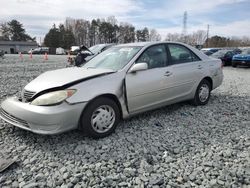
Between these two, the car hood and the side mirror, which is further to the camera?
the side mirror

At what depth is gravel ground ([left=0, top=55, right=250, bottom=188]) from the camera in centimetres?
253

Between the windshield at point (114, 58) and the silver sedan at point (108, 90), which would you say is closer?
the silver sedan at point (108, 90)

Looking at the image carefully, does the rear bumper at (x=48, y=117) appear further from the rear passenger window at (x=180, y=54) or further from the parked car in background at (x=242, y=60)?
the parked car in background at (x=242, y=60)

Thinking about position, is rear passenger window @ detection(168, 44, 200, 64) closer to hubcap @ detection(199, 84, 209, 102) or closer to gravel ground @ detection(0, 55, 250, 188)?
hubcap @ detection(199, 84, 209, 102)

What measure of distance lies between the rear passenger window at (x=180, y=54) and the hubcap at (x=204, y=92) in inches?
26.3

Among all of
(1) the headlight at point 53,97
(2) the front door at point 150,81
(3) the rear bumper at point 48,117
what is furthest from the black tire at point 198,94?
(1) the headlight at point 53,97

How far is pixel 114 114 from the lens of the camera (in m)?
3.56

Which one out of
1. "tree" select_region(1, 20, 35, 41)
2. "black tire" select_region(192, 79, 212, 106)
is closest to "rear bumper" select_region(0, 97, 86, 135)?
"black tire" select_region(192, 79, 212, 106)

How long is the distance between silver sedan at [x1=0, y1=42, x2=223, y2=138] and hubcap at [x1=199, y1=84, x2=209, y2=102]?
0.13m

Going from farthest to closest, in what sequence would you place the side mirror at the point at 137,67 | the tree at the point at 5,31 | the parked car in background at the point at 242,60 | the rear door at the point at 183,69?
1. the tree at the point at 5,31
2. the parked car in background at the point at 242,60
3. the rear door at the point at 183,69
4. the side mirror at the point at 137,67

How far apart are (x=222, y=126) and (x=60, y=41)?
64.5m

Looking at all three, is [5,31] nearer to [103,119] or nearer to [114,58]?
[114,58]

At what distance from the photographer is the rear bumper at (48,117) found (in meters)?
2.97

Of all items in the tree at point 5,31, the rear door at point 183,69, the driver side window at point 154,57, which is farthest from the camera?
the tree at point 5,31
